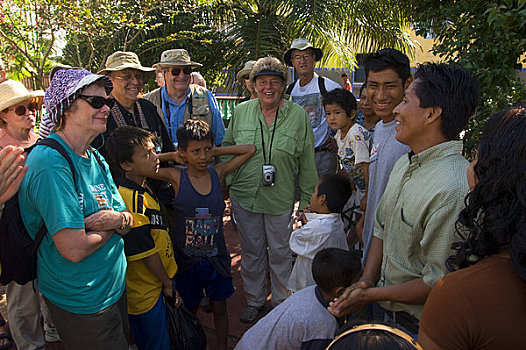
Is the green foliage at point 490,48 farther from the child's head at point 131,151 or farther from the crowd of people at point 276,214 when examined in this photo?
the child's head at point 131,151

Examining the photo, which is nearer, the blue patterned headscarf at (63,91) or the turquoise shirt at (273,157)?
the blue patterned headscarf at (63,91)

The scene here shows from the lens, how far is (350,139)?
352 cm

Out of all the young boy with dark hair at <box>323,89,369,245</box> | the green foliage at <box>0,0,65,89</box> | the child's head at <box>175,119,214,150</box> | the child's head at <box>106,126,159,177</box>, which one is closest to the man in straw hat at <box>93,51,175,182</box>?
the child's head at <box>175,119,214,150</box>

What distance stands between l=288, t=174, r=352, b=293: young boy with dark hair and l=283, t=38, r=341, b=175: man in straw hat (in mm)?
1473

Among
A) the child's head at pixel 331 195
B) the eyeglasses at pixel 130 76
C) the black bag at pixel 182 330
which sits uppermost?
the eyeglasses at pixel 130 76

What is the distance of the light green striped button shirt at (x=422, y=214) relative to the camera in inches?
64.0

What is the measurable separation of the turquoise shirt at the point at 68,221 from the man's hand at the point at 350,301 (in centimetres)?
119

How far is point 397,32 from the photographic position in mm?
8445

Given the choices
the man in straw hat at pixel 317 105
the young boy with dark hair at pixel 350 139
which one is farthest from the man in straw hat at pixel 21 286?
the man in straw hat at pixel 317 105

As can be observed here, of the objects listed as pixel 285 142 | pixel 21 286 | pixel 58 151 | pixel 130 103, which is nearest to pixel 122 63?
pixel 130 103

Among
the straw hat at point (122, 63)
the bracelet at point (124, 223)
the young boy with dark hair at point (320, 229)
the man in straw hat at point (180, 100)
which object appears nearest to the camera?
the bracelet at point (124, 223)

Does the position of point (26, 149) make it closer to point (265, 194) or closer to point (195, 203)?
point (195, 203)

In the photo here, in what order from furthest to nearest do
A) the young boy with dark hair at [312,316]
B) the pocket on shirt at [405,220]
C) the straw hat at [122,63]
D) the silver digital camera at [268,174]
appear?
the silver digital camera at [268,174]
the straw hat at [122,63]
the young boy with dark hair at [312,316]
the pocket on shirt at [405,220]

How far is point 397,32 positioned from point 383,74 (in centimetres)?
672
